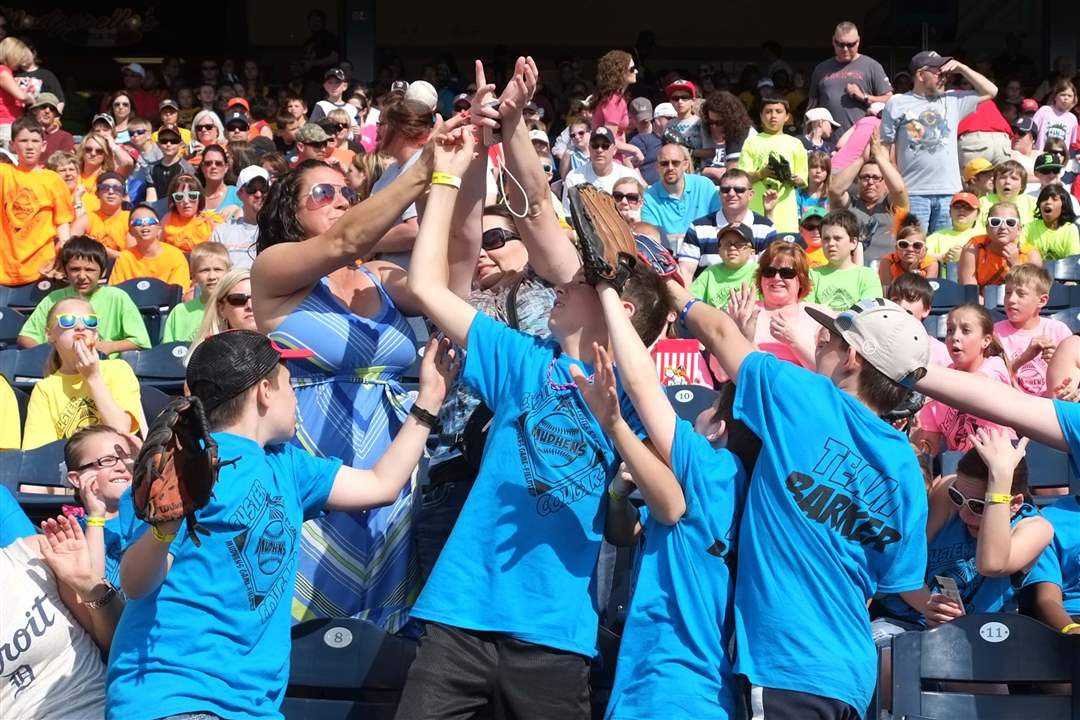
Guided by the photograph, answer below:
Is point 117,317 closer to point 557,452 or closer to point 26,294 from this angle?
point 26,294

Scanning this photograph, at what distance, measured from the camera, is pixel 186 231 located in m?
10.5

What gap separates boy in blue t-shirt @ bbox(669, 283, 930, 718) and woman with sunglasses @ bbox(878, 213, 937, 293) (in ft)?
19.2

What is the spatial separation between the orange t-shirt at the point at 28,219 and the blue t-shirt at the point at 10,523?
6.66 m

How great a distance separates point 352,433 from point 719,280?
5.02 metres

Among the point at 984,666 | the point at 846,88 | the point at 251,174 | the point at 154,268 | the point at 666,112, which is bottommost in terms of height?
the point at 984,666

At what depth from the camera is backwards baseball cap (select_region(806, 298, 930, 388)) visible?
334cm

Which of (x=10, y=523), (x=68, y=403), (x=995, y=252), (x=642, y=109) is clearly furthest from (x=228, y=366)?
(x=642, y=109)

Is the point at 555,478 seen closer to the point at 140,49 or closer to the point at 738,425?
the point at 738,425

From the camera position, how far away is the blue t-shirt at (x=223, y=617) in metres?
3.04

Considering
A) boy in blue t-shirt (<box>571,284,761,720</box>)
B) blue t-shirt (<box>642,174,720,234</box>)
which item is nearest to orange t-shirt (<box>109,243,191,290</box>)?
blue t-shirt (<box>642,174,720,234</box>)

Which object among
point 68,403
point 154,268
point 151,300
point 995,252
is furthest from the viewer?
point 154,268

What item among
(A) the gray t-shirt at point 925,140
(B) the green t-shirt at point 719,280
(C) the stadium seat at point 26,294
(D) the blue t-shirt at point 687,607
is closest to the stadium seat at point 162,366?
(C) the stadium seat at point 26,294

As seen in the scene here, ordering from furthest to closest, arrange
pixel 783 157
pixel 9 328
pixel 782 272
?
pixel 783 157, pixel 9 328, pixel 782 272

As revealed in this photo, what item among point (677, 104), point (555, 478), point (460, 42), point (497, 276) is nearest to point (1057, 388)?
point (497, 276)
